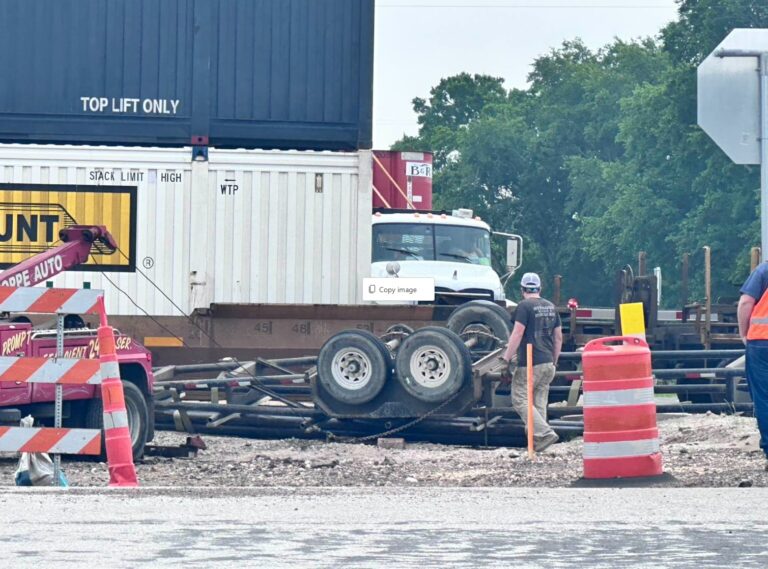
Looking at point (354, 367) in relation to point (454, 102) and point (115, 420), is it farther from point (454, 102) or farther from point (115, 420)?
point (454, 102)

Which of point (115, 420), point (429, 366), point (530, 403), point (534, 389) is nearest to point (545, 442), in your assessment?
point (530, 403)

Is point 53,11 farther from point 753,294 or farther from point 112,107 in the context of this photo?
point 753,294

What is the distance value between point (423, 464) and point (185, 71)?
7.40 m

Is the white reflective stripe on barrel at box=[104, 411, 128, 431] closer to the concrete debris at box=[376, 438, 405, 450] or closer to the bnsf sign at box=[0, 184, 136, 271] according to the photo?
the concrete debris at box=[376, 438, 405, 450]

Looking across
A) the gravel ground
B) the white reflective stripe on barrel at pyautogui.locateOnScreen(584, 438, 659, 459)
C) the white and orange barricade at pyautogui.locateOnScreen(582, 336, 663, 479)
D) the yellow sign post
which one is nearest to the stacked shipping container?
the gravel ground

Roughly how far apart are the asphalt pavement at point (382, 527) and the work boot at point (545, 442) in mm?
4775

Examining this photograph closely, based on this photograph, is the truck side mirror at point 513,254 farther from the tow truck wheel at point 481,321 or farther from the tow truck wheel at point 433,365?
the tow truck wheel at point 433,365

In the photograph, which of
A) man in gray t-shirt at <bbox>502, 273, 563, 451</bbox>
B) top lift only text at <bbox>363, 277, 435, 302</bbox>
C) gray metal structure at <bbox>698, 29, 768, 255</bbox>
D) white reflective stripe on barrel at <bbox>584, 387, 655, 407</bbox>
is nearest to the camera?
white reflective stripe on barrel at <bbox>584, 387, 655, 407</bbox>

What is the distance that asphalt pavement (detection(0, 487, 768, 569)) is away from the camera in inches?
274

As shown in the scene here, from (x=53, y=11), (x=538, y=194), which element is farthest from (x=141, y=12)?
(x=538, y=194)

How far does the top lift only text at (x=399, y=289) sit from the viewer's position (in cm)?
1997

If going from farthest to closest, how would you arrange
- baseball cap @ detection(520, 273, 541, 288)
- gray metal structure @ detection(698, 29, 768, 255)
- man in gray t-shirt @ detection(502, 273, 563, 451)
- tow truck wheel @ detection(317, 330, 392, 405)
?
tow truck wheel @ detection(317, 330, 392, 405), baseball cap @ detection(520, 273, 541, 288), man in gray t-shirt @ detection(502, 273, 563, 451), gray metal structure @ detection(698, 29, 768, 255)

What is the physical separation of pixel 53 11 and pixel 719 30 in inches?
1603

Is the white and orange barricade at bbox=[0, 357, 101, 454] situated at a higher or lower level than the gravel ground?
higher
